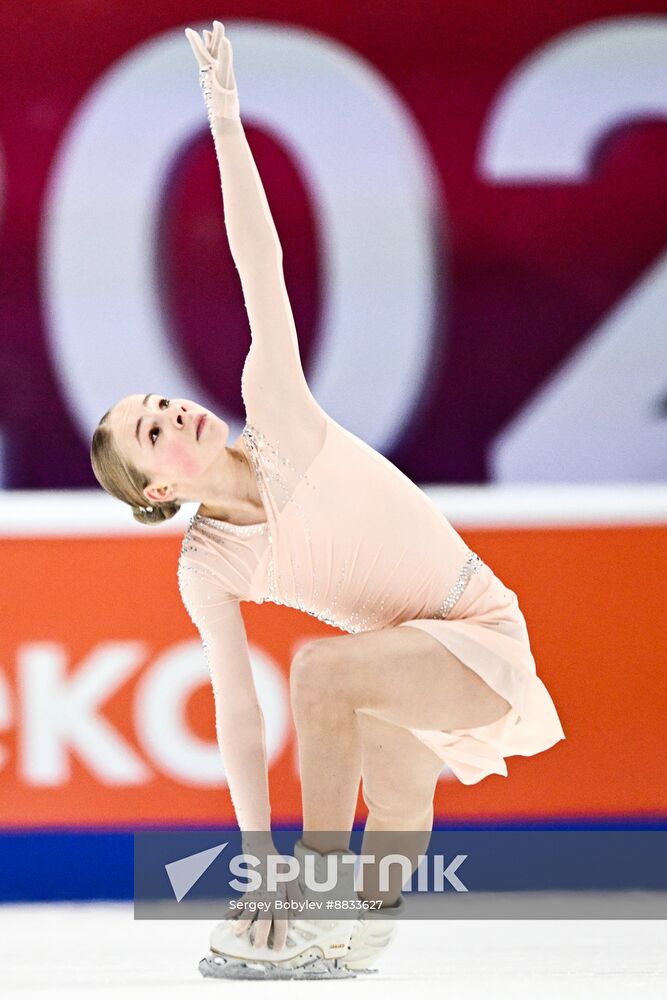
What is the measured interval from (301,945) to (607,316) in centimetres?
222

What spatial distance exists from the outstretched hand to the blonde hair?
0.62 meters

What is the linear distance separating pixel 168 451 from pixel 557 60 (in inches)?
83.0

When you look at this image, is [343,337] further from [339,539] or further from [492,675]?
[492,675]

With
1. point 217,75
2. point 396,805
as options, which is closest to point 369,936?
point 396,805

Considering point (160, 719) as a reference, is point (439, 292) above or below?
above

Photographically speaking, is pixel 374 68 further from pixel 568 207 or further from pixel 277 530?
pixel 277 530

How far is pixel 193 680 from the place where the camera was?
370cm

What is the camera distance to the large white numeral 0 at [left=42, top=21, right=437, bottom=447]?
12.2 ft

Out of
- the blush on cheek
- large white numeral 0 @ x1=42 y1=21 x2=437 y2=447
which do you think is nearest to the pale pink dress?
the blush on cheek

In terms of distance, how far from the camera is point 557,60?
148 inches

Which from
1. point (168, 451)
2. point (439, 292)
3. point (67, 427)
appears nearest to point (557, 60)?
point (439, 292)

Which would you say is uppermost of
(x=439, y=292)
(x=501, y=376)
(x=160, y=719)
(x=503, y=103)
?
(x=503, y=103)

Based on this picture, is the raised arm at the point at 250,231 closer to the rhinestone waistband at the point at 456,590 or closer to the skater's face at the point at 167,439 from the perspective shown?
the skater's face at the point at 167,439

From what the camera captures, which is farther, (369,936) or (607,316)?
(607,316)
